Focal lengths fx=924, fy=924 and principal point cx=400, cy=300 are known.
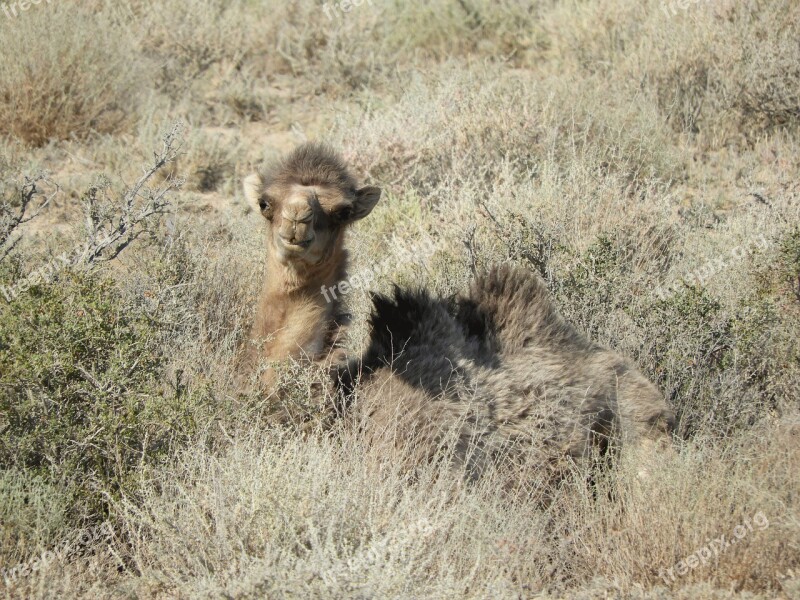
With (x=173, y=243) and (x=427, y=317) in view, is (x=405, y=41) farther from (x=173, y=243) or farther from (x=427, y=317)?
(x=427, y=317)

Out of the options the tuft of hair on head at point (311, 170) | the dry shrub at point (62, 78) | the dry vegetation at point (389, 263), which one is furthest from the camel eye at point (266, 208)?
the dry shrub at point (62, 78)

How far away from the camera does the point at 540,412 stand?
19.8 feet

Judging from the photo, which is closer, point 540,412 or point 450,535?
point 450,535

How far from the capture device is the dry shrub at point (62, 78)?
10203mm

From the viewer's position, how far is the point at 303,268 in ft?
17.7

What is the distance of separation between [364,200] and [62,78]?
618cm

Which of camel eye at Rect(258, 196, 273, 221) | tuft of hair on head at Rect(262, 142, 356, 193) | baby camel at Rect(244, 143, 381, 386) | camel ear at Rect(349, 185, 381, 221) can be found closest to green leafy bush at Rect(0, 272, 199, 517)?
baby camel at Rect(244, 143, 381, 386)

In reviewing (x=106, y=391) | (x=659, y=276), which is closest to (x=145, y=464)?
(x=106, y=391)

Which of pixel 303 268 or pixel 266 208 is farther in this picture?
pixel 266 208

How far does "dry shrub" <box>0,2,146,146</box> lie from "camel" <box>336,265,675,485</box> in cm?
610

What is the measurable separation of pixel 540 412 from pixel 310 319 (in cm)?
167

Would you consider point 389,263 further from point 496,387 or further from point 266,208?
point 266,208

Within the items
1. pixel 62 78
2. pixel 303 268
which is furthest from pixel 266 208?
pixel 62 78

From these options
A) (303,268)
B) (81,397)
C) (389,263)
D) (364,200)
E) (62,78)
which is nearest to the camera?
(81,397)
